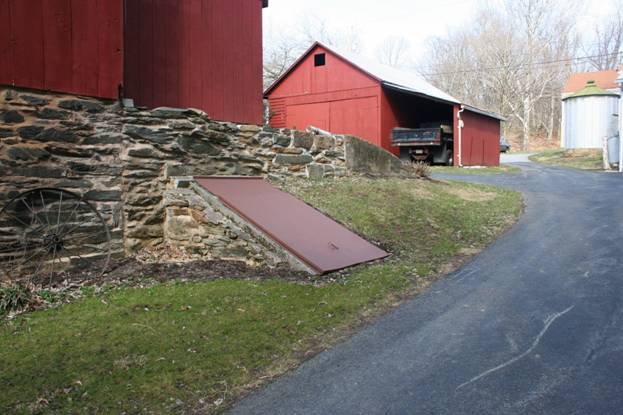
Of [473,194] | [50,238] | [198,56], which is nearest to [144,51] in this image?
[198,56]

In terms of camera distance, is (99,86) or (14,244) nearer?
(14,244)

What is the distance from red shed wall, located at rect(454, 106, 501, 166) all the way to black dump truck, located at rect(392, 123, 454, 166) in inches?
24.9

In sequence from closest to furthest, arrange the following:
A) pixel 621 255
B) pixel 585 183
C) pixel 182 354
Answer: pixel 182 354, pixel 621 255, pixel 585 183

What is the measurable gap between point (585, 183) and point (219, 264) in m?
13.6

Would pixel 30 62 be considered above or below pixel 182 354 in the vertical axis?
above

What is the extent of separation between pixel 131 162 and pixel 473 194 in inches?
342

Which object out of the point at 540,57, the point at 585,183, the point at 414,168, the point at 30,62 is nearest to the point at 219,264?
the point at 30,62

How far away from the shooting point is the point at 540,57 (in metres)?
48.6

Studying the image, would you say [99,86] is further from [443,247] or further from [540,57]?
[540,57]

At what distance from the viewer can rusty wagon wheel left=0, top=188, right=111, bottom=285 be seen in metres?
5.61

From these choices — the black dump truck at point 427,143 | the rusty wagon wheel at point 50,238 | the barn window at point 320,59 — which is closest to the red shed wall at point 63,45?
the rusty wagon wheel at point 50,238

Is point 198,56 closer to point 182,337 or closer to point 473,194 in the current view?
point 182,337

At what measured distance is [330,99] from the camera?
21.8 metres

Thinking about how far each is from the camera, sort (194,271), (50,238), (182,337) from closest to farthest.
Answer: (182,337), (50,238), (194,271)
